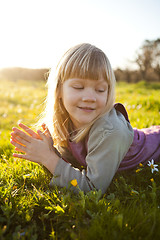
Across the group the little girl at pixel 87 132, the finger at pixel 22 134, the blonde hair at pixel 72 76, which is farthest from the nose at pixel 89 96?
the finger at pixel 22 134

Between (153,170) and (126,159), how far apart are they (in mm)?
337

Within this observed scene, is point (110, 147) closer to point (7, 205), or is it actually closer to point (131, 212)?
point (131, 212)

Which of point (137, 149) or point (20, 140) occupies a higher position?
point (20, 140)

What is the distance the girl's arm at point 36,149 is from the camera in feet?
7.20

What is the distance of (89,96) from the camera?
2.06 m

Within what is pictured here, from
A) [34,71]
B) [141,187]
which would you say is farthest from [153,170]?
[34,71]

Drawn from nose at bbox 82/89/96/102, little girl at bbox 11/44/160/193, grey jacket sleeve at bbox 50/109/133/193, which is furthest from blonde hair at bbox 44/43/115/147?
grey jacket sleeve at bbox 50/109/133/193

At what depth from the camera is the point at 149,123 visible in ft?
13.0

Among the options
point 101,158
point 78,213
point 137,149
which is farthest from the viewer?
point 137,149

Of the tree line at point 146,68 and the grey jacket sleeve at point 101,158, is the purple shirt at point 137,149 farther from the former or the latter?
the tree line at point 146,68

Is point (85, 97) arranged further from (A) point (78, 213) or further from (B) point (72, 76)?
(A) point (78, 213)

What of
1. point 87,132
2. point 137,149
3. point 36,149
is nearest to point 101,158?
point 87,132

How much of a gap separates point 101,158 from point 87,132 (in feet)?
1.49

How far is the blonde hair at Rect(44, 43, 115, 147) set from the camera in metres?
2.11
